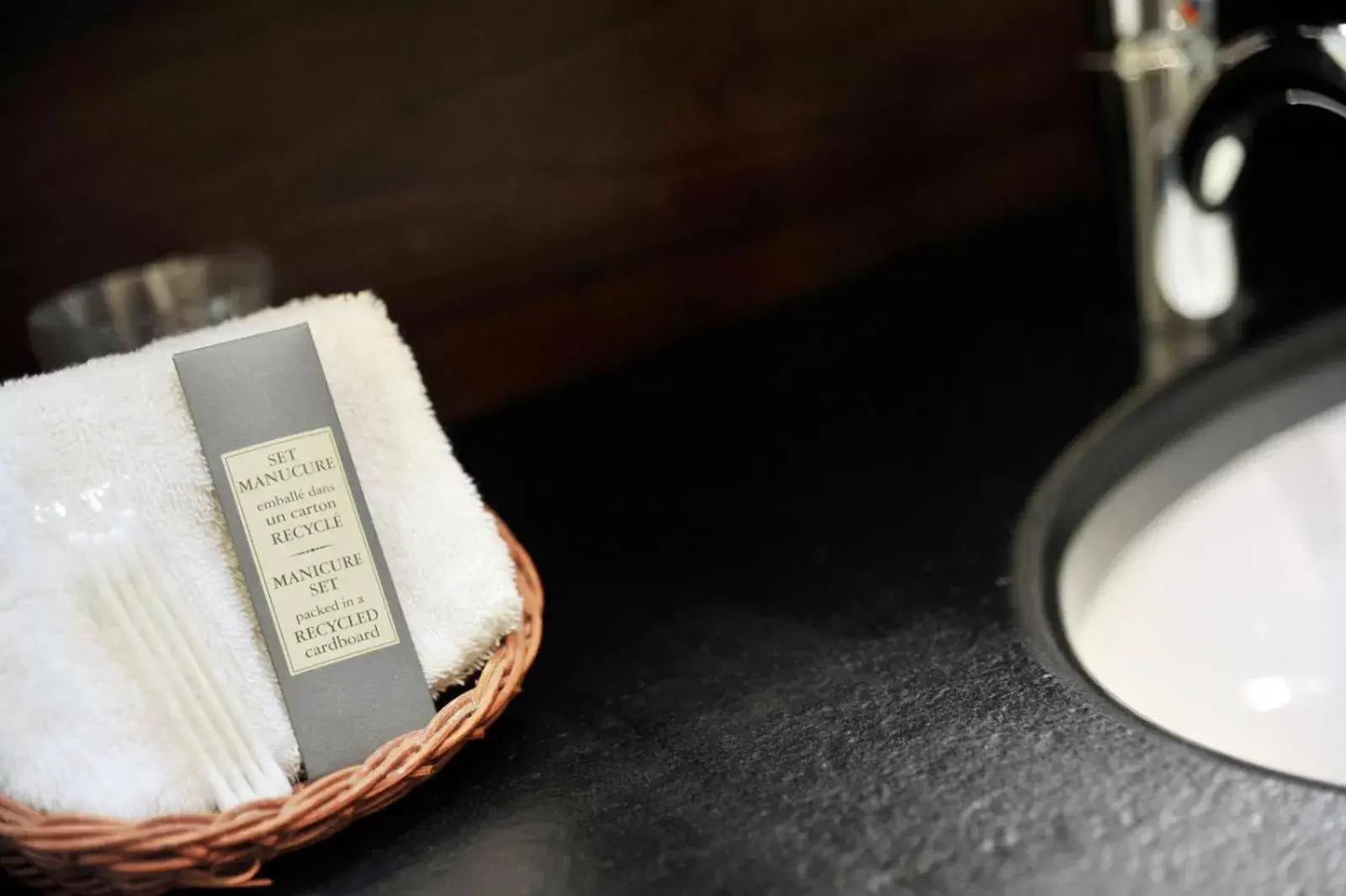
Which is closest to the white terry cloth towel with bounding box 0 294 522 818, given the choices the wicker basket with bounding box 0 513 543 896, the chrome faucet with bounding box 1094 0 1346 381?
the wicker basket with bounding box 0 513 543 896

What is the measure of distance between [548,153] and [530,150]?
0.05 feet

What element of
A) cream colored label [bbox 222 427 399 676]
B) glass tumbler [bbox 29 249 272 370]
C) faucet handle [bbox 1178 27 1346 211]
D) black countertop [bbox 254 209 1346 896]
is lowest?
black countertop [bbox 254 209 1346 896]

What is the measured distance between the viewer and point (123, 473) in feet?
1.59

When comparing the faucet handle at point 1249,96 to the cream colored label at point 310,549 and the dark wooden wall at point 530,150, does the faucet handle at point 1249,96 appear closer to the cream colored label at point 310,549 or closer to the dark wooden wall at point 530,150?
the dark wooden wall at point 530,150

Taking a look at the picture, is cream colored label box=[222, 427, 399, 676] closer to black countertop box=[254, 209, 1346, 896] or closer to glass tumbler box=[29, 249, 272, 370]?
black countertop box=[254, 209, 1346, 896]

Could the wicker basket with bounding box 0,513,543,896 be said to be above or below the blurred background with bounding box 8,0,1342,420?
below

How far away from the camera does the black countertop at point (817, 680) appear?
1.47 feet

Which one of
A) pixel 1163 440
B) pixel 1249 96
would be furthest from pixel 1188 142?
pixel 1163 440

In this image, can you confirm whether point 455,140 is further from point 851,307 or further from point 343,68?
point 851,307

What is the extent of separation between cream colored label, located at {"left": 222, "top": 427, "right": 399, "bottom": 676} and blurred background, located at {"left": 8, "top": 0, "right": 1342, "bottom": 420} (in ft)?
1.22

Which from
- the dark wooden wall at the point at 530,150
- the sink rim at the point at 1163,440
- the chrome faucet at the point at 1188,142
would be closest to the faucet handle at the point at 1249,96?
the chrome faucet at the point at 1188,142

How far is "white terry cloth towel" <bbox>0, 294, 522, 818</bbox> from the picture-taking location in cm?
46

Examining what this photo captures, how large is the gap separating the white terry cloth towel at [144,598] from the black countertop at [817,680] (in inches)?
2.7

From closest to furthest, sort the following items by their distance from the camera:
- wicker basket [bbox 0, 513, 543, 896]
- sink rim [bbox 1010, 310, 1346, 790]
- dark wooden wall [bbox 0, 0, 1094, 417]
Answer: wicker basket [bbox 0, 513, 543, 896], sink rim [bbox 1010, 310, 1346, 790], dark wooden wall [bbox 0, 0, 1094, 417]
